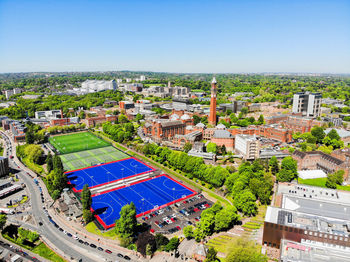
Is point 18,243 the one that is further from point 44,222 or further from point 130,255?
point 130,255

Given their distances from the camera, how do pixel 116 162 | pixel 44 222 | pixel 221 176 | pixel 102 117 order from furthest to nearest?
pixel 102 117, pixel 116 162, pixel 221 176, pixel 44 222

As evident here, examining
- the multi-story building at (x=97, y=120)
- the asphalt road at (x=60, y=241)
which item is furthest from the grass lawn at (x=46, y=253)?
the multi-story building at (x=97, y=120)

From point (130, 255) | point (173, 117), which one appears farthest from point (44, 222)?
point (173, 117)

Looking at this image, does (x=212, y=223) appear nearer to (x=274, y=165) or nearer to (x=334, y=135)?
(x=274, y=165)

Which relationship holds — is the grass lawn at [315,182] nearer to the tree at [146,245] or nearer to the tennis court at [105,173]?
the tennis court at [105,173]

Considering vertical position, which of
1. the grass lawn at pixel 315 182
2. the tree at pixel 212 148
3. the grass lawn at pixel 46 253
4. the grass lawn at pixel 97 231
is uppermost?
the tree at pixel 212 148

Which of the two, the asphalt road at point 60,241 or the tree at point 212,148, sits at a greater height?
the tree at point 212,148
